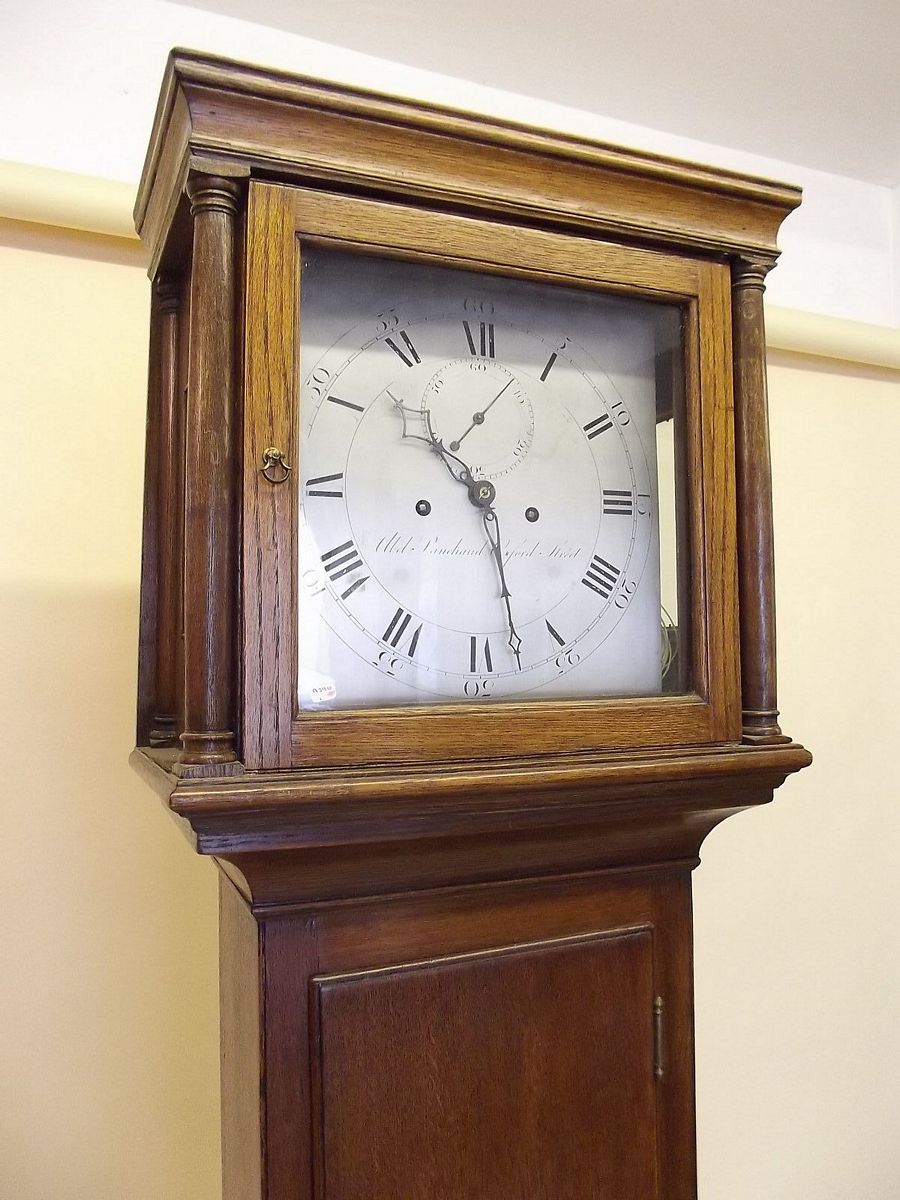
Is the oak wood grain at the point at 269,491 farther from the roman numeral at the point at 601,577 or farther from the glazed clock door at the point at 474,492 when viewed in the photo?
the roman numeral at the point at 601,577

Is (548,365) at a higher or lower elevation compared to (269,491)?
higher

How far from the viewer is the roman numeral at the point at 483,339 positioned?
0.74 meters

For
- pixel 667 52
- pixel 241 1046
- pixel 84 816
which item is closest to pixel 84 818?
pixel 84 816

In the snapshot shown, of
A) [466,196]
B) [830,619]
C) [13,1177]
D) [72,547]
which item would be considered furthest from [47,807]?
[830,619]

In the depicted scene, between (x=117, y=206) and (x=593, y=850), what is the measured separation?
831 millimetres

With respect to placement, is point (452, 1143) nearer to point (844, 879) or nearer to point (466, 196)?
point (466, 196)

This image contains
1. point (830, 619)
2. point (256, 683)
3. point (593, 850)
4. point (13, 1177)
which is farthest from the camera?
point (830, 619)

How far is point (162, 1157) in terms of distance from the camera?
1.13m

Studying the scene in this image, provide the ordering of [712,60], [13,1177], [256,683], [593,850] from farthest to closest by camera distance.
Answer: [712,60] < [13,1177] < [593,850] < [256,683]

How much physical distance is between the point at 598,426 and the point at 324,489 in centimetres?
23

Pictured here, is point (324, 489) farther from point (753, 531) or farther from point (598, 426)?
Answer: point (753, 531)

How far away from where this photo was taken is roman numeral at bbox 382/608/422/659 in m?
0.70

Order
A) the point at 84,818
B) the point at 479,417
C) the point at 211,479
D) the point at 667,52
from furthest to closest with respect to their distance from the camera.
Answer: the point at 667,52 → the point at 84,818 → the point at 479,417 → the point at 211,479

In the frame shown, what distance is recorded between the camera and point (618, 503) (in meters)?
0.79
